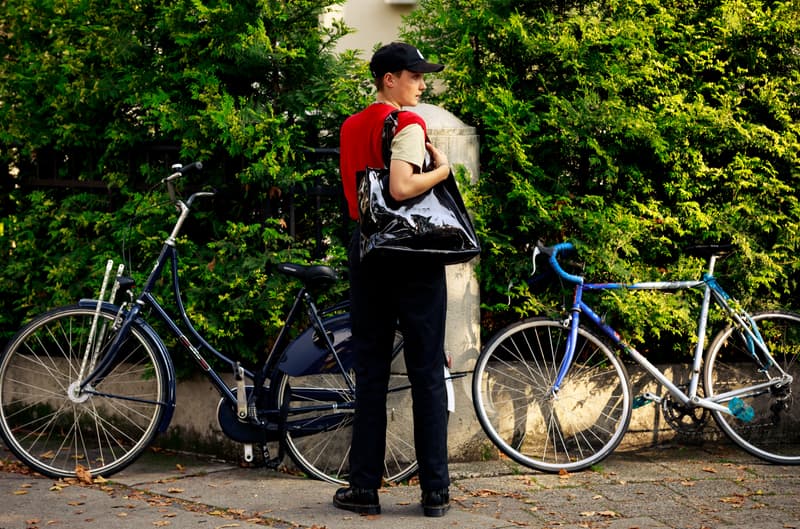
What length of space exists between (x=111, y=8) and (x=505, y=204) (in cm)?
257

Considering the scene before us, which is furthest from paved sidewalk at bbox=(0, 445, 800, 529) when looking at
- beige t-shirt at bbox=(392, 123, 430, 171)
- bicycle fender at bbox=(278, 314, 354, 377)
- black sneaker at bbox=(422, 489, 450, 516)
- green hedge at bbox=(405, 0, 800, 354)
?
beige t-shirt at bbox=(392, 123, 430, 171)

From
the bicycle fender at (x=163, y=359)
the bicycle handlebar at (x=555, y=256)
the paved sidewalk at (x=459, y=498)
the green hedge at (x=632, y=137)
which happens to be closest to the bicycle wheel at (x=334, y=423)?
the paved sidewalk at (x=459, y=498)

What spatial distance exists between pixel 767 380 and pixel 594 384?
1.03m

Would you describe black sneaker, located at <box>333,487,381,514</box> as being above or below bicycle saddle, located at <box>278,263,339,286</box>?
below

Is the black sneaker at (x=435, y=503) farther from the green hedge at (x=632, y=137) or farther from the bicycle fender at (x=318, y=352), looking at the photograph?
the green hedge at (x=632, y=137)

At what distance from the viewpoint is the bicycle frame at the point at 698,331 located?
5879 millimetres

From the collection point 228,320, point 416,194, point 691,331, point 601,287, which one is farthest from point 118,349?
point 691,331

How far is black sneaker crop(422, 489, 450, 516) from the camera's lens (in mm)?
4898

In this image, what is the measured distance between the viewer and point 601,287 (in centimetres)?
594

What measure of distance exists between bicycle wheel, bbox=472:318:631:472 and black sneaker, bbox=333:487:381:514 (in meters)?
1.09

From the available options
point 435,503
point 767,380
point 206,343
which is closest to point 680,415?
point 767,380

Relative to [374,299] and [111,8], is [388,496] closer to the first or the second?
[374,299]

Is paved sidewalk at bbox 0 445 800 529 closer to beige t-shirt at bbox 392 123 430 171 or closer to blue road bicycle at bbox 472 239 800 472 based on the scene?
blue road bicycle at bbox 472 239 800 472

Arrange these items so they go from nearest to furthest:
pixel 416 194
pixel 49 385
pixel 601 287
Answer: pixel 416 194 → pixel 601 287 → pixel 49 385
